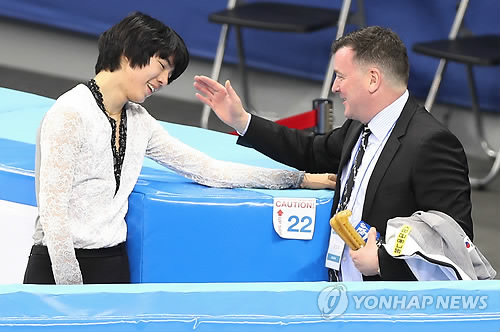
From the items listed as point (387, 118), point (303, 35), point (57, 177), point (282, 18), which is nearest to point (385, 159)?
point (387, 118)

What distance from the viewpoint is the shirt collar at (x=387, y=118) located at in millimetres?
2734

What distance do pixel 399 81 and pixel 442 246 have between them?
0.49 meters

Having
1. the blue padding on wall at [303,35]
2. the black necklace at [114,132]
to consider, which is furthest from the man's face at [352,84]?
the blue padding on wall at [303,35]

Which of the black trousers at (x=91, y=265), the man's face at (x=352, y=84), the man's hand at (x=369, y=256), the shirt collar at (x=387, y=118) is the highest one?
the man's face at (x=352, y=84)

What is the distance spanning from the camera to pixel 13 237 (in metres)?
2.91

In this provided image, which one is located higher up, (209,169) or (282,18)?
(282,18)

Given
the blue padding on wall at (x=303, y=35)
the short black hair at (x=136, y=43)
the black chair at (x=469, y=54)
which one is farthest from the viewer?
the blue padding on wall at (x=303, y=35)

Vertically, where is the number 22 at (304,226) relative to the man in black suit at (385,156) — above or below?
below

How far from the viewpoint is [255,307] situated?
1.90 meters

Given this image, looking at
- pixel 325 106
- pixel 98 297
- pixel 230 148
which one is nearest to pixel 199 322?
pixel 98 297

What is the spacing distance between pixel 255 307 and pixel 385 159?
890 millimetres

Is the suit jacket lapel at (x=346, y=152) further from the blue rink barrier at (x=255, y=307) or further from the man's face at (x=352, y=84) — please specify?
the blue rink barrier at (x=255, y=307)

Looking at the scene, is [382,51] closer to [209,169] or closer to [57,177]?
[209,169]

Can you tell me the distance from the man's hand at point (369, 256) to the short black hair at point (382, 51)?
46cm
